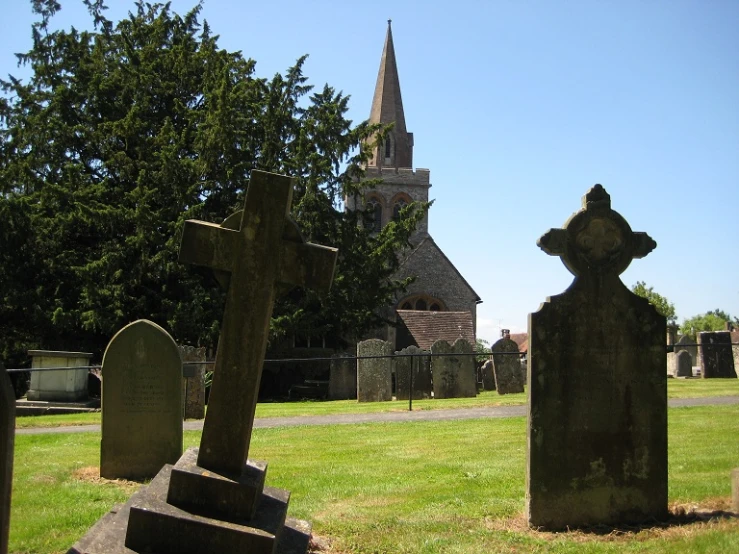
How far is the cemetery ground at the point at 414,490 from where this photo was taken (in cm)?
549

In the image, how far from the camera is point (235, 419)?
4.65 meters

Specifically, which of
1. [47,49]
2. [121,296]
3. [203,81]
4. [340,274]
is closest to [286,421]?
[121,296]

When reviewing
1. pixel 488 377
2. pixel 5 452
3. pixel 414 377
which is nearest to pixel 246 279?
pixel 5 452

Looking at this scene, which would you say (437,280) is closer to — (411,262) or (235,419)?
(411,262)

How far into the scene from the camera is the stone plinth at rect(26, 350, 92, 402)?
741 inches

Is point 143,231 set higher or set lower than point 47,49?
lower

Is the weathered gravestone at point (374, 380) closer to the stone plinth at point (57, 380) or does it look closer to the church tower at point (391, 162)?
the stone plinth at point (57, 380)

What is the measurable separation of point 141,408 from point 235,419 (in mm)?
3805

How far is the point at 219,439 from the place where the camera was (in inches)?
183

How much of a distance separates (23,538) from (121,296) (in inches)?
778

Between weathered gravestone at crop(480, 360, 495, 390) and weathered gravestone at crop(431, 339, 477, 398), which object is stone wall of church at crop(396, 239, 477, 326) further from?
weathered gravestone at crop(431, 339, 477, 398)

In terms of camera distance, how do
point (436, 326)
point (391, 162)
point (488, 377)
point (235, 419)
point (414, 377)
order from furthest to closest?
point (391, 162) → point (436, 326) → point (488, 377) → point (414, 377) → point (235, 419)

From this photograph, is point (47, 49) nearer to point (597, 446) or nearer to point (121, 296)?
point (121, 296)

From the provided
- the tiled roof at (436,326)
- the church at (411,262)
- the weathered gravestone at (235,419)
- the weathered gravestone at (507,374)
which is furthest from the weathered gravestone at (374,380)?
the tiled roof at (436,326)
